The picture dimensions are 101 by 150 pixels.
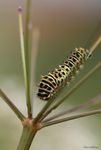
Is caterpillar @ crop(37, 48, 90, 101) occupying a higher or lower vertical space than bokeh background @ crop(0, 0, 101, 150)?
higher

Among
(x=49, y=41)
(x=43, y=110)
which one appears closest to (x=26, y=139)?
(x=43, y=110)

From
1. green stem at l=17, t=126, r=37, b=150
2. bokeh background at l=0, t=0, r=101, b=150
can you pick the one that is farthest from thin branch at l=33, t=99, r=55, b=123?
bokeh background at l=0, t=0, r=101, b=150

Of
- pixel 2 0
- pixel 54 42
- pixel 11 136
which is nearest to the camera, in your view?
pixel 11 136

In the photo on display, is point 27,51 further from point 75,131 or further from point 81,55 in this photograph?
point 75,131

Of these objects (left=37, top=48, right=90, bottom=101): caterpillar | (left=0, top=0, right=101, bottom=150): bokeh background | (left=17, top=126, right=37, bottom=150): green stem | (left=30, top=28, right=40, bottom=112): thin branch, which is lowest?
(left=0, top=0, right=101, bottom=150): bokeh background

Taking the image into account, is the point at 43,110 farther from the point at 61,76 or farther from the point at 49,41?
the point at 49,41

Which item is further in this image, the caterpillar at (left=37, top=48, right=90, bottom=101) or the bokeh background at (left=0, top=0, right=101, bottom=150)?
the bokeh background at (left=0, top=0, right=101, bottom=150)

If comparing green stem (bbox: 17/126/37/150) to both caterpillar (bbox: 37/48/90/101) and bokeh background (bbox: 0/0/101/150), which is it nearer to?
caterpillar (bbox: 37/48/90/101)

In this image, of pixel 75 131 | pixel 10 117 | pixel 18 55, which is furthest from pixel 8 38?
pixel 75 131

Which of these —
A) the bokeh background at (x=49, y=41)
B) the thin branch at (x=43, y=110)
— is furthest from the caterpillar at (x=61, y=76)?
the bokeh background at (x=49, y=41)
